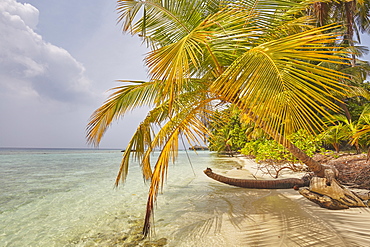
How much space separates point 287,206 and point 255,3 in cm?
348

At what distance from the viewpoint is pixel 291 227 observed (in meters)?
2.75

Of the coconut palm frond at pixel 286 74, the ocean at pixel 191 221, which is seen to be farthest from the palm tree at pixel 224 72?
the ocean at pixel 191 221

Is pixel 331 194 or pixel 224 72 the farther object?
pixel 331 194

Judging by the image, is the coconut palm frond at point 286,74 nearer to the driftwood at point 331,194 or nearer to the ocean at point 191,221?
the ocean at point 191,221

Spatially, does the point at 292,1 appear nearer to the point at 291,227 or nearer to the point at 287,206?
the point at 291,227

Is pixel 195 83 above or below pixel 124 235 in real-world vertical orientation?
above

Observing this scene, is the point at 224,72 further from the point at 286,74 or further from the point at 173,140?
the point at 173,140

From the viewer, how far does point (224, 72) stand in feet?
7.05

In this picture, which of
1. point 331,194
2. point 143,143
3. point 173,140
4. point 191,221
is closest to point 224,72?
point 173,140

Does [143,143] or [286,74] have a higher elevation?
[286,74]

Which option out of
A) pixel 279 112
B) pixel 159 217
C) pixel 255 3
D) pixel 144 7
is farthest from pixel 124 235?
pixel 255 3

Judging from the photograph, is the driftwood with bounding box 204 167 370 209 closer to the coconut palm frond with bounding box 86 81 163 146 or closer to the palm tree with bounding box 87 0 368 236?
the palm tree with bounding box 87 0 368 236

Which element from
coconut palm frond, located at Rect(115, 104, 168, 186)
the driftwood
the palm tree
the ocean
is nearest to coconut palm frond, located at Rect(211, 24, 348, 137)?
the palm tree

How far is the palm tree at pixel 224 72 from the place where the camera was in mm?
1584
